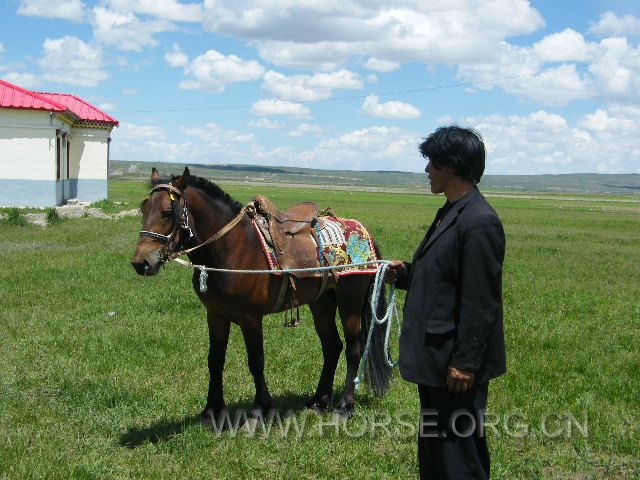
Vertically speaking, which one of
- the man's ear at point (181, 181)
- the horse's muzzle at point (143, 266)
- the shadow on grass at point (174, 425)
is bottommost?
the shadow on grass at point (174, 425)

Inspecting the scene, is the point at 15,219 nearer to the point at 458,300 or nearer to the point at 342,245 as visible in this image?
the point at 342,245

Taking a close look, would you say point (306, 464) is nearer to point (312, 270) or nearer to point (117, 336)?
point (312, 270)

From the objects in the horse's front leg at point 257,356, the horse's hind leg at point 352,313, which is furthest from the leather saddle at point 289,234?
the horse's front leg at point 257,356

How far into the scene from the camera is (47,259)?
15.0m

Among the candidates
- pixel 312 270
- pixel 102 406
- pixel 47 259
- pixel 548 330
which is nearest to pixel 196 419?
pixel 102 406

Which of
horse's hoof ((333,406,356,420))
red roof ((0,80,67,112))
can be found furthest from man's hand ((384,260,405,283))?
red roof ((0,80,67,112))

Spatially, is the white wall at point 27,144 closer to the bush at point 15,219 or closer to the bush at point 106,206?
the bush at point 15,219

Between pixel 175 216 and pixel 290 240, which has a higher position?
pixel 175 216

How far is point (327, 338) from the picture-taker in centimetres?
685

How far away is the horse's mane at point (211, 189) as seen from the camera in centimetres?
576

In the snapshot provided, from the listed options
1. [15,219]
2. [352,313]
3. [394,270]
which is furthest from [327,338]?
[15,219]

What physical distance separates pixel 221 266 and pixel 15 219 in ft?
63.8

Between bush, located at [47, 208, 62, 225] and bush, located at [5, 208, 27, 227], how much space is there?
0.89 m

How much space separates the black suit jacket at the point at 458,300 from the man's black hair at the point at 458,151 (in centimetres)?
12
